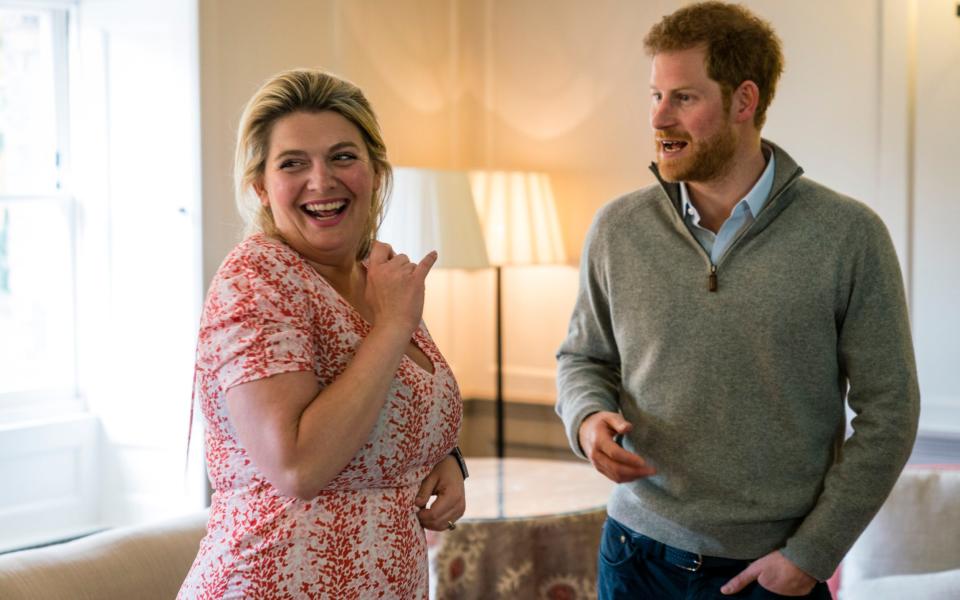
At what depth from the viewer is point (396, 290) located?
1429 mm

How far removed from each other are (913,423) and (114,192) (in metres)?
2.74

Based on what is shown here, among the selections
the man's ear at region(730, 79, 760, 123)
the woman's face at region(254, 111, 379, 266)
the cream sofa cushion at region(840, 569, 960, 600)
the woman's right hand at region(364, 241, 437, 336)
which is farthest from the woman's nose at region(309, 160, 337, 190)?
the cream sofa cushion at region(840, 569, 960, 600)

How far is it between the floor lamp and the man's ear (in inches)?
84.4

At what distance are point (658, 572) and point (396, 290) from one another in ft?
2.40

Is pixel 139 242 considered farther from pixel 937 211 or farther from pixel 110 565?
pixel 937 211

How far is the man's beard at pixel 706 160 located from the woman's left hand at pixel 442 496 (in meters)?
0.63

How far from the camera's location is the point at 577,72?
4168mm

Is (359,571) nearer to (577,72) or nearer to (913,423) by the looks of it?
(913,423)

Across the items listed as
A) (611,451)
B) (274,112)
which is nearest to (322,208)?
(274,112)

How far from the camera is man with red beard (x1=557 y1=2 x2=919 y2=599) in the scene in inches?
67.1

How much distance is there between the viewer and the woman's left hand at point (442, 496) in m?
1.55

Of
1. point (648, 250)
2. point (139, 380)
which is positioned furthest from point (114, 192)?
point (648, 250)

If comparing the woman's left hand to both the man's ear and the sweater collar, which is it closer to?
the sweater collar

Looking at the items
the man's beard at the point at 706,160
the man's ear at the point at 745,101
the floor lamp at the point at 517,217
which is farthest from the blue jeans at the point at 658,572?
the floor lamp at the point at 517,217
